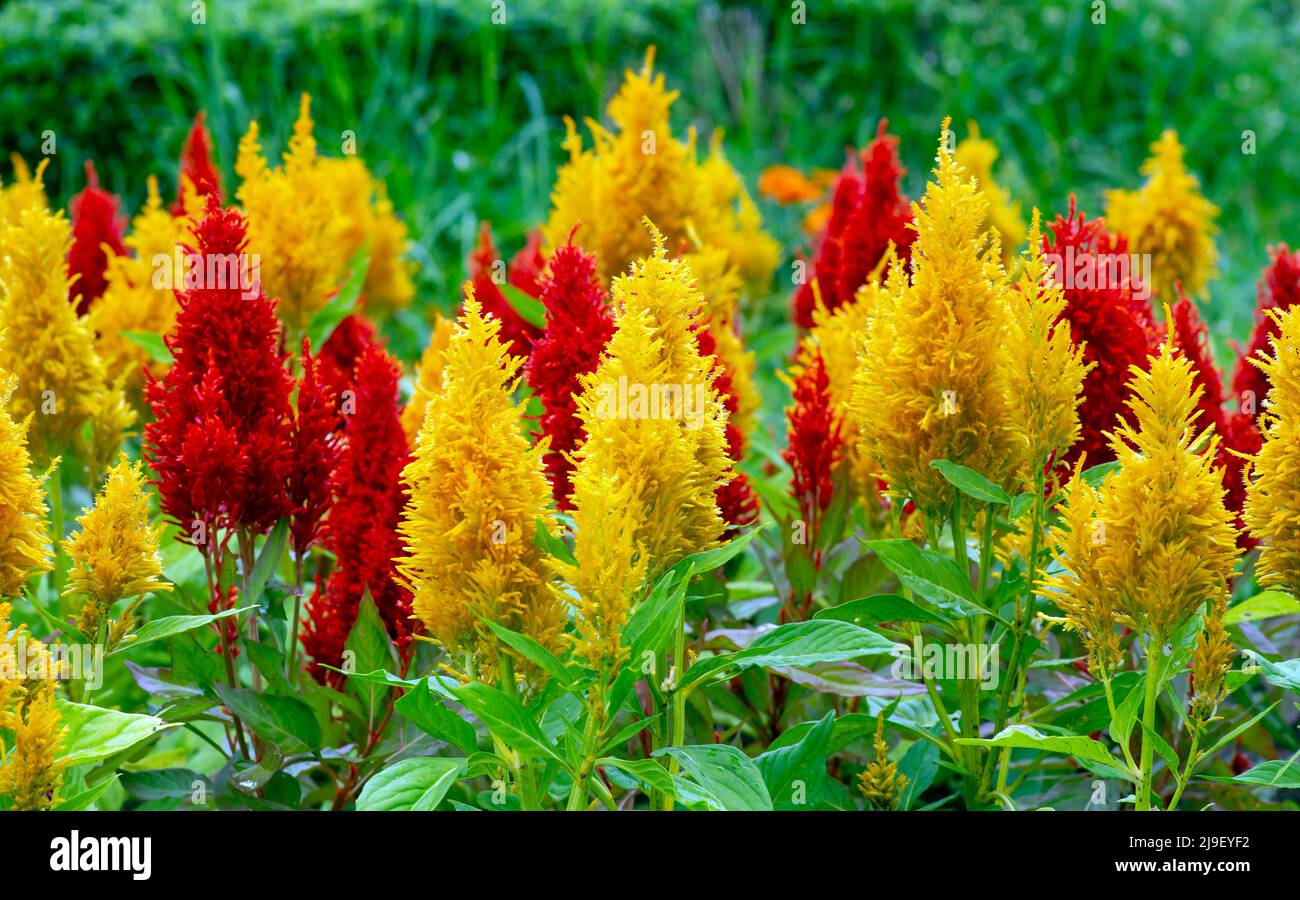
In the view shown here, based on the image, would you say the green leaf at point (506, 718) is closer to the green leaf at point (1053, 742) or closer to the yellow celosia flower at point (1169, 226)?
the green leaf at point (1053, 742)

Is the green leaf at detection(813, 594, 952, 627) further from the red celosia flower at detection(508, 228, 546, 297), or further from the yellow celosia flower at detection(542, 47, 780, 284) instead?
the yellow celosia flower at detection(542, 47, 780, 284)

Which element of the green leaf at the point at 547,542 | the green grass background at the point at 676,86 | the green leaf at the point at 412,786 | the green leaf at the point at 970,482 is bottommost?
the green leaf at the point at 412,786

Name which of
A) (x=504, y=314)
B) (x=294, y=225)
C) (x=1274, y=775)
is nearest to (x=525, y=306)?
(x=504, y=314)

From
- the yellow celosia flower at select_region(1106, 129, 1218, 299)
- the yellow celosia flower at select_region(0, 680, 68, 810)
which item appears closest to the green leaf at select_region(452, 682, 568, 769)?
the yellow celosia flower at select_region(0, 680, 68, 810)

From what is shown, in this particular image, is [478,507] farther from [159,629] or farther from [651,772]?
[159,629]

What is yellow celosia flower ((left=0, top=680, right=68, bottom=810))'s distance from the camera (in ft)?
6.66

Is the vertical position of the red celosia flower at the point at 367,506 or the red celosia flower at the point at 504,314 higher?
the red celosia flower at the point at 504,314

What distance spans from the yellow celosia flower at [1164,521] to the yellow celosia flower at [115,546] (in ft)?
4.63

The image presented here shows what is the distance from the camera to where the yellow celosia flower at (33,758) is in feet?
6.66

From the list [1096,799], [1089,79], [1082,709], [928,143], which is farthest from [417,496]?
[1089,79]

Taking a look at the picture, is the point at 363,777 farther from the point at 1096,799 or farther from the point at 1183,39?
the point at 1183,39

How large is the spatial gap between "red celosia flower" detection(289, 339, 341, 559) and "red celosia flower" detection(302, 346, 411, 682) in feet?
0.09

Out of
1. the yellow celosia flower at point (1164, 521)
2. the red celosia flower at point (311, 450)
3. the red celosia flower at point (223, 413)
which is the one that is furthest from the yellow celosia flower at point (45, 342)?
the yellow celosia flower at point (1164, 521)

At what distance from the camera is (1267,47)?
9867 mm
